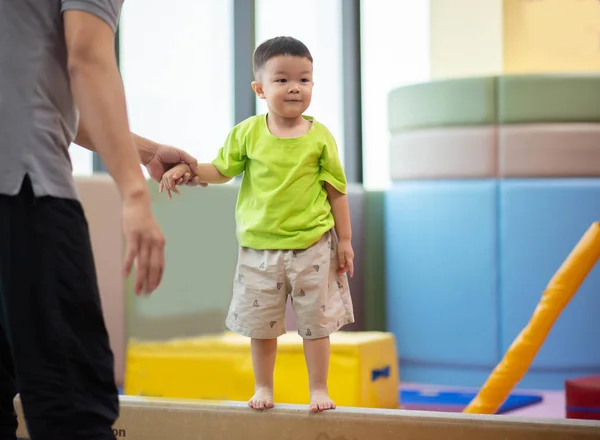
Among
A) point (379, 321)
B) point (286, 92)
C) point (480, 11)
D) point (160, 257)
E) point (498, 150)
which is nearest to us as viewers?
point (160, 257)

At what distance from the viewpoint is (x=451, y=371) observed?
179 inches

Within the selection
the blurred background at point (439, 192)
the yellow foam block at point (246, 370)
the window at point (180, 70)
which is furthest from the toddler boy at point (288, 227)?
the window at point (180, 70)

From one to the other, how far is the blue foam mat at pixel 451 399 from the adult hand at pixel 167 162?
1.86 m

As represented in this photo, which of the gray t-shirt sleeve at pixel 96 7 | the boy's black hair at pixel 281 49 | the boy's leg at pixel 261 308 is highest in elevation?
the boy's black hair at pixel 281 49

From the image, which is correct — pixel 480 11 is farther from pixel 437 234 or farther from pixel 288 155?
pixel 288 155

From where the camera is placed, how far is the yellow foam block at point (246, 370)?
3207mm

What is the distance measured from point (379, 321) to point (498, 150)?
1.18 meters

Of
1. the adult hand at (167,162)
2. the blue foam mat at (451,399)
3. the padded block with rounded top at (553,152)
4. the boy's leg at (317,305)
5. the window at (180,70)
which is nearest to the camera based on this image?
the adult hand at (167,162)

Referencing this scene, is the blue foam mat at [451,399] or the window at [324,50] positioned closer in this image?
the blue foam mat at [451,399]

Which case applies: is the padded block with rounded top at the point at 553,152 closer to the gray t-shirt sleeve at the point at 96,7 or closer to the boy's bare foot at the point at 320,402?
the boy's bare foot at the point at 320,402

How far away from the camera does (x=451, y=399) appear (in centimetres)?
391

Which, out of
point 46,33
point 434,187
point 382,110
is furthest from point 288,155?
point 382,110

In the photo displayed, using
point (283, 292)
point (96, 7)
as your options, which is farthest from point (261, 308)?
point (96, 7)

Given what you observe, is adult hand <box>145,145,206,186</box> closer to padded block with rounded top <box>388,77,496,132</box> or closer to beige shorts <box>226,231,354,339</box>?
beige shorts <box>226,231,354,339</box>
